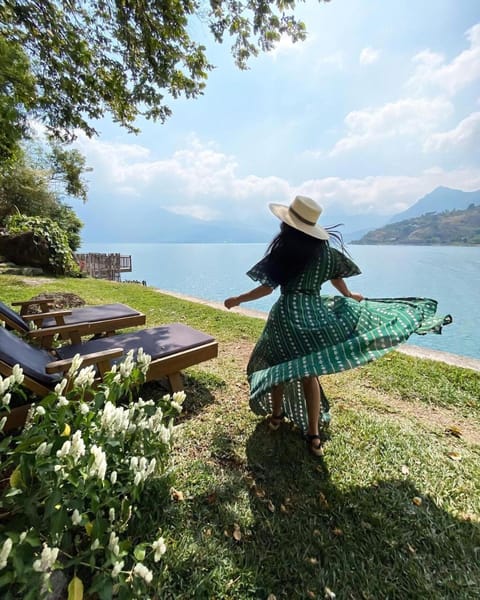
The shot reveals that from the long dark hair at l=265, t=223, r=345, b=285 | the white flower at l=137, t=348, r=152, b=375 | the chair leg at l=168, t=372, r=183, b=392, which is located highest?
the long dark hair at l=265, t=223, r=345, b=285

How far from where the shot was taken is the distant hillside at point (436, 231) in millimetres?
35044

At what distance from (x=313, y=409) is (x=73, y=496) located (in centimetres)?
135

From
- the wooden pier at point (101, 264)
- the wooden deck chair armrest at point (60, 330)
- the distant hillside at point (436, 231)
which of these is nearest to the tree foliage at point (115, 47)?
the wooden deck chair armrest at point (60, 330)

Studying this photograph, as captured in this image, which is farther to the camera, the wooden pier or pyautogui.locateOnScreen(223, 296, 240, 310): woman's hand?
the wooden pier

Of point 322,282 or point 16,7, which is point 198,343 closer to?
point 322,282

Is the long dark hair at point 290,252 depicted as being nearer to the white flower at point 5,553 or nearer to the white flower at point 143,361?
the white flower at point 143,361

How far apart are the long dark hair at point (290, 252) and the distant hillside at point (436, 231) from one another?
119 feet

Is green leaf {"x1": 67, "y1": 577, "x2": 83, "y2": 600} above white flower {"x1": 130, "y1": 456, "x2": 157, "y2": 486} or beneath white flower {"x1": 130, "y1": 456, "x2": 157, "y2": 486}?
beneath

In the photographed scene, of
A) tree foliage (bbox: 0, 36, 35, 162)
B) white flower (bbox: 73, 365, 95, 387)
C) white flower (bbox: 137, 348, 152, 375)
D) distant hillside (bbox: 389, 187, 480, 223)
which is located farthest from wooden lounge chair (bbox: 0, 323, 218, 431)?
distant hillside (bbox: 389, 187, 480, 223)

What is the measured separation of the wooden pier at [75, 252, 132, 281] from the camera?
14797 mm

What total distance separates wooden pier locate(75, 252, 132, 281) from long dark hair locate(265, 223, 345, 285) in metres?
14.8

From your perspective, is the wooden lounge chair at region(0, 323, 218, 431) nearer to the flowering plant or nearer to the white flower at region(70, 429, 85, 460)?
the flowering plant

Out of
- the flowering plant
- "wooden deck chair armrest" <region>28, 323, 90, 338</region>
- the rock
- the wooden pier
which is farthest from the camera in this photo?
the wooden pier

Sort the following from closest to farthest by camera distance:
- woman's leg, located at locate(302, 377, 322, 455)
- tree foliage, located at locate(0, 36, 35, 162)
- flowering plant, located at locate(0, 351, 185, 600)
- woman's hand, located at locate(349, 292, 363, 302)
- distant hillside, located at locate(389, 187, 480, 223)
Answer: flowering plant, located at locate(0, 351, 185, 600) < woman's leg, located at locate(302, 377, 322, 455) < woman's hand, located at locate(349, 292, 363, 302) < tree foliage, located at locate(0, 36, 35, 162) < distant hillside, located at locate(389, 187, 480, 223)
